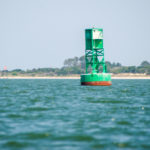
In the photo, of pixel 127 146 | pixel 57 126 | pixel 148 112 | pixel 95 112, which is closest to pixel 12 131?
pixel 57 126

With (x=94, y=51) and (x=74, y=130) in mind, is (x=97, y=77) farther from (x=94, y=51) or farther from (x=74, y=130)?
(x=74, y=130)

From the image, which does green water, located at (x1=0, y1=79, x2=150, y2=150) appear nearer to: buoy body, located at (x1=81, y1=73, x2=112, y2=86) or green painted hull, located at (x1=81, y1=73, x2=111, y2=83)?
green painted hull, located at (x1=81, y1=73, x2=111, y2=83)

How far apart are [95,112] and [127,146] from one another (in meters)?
9.60

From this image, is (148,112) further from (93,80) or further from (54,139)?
(93,80)

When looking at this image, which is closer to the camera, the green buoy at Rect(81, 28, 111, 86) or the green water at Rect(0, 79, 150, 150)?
the green water at Rect(0, 79, 150, 150)

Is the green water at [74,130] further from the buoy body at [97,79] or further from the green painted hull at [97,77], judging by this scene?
the buoy body at [97,79]

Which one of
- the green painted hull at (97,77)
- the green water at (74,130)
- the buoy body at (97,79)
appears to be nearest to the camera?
the green water at (74,130)

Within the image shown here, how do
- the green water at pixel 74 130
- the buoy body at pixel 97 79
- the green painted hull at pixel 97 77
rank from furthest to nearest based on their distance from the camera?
the buoy body at pixel 97 79, the green painted hull at pixel 97 77, the green water at pixel 74 130

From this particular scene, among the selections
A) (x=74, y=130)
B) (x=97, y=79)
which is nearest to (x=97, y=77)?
(x=97, y=79)

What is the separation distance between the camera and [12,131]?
1811 cm

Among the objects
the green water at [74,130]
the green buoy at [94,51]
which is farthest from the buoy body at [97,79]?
the green water at [74,130]

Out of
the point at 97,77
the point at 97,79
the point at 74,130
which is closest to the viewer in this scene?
the point at 74,130

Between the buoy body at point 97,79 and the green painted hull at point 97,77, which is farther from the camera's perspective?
the buoy body at point 97,79

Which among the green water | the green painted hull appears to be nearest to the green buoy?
the green painted hull
